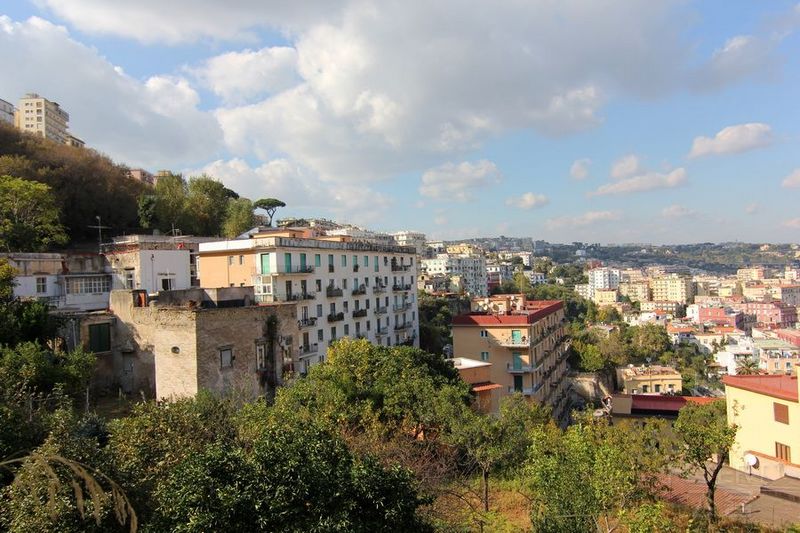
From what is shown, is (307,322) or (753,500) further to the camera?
(307,322)

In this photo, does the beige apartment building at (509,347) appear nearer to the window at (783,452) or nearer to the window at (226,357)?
the window at (783,452)

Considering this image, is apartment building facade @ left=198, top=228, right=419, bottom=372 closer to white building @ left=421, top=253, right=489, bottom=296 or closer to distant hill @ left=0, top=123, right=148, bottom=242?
distant hill @ left=0, top=123, right=148, bottom=242

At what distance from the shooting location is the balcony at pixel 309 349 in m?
32.9

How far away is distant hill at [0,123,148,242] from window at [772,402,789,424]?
50.4m

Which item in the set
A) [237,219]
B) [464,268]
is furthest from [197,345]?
[464,268]

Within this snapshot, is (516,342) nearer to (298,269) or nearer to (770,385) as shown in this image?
(298,269)

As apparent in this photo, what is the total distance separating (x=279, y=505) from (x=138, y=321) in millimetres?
19221

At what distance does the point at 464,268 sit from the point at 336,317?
97952 millimetres

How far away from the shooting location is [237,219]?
182 feet

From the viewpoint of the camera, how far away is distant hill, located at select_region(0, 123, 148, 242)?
45.7 m

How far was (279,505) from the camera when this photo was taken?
7.02 m

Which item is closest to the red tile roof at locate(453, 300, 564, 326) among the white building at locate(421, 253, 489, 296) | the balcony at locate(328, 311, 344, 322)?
the balcony at locate(328, 311, 344, 322)

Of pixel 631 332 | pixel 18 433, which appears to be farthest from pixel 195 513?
pixel 631 332

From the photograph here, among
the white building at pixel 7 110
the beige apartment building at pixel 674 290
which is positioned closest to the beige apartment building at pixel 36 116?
the white building at pixel 7 110
